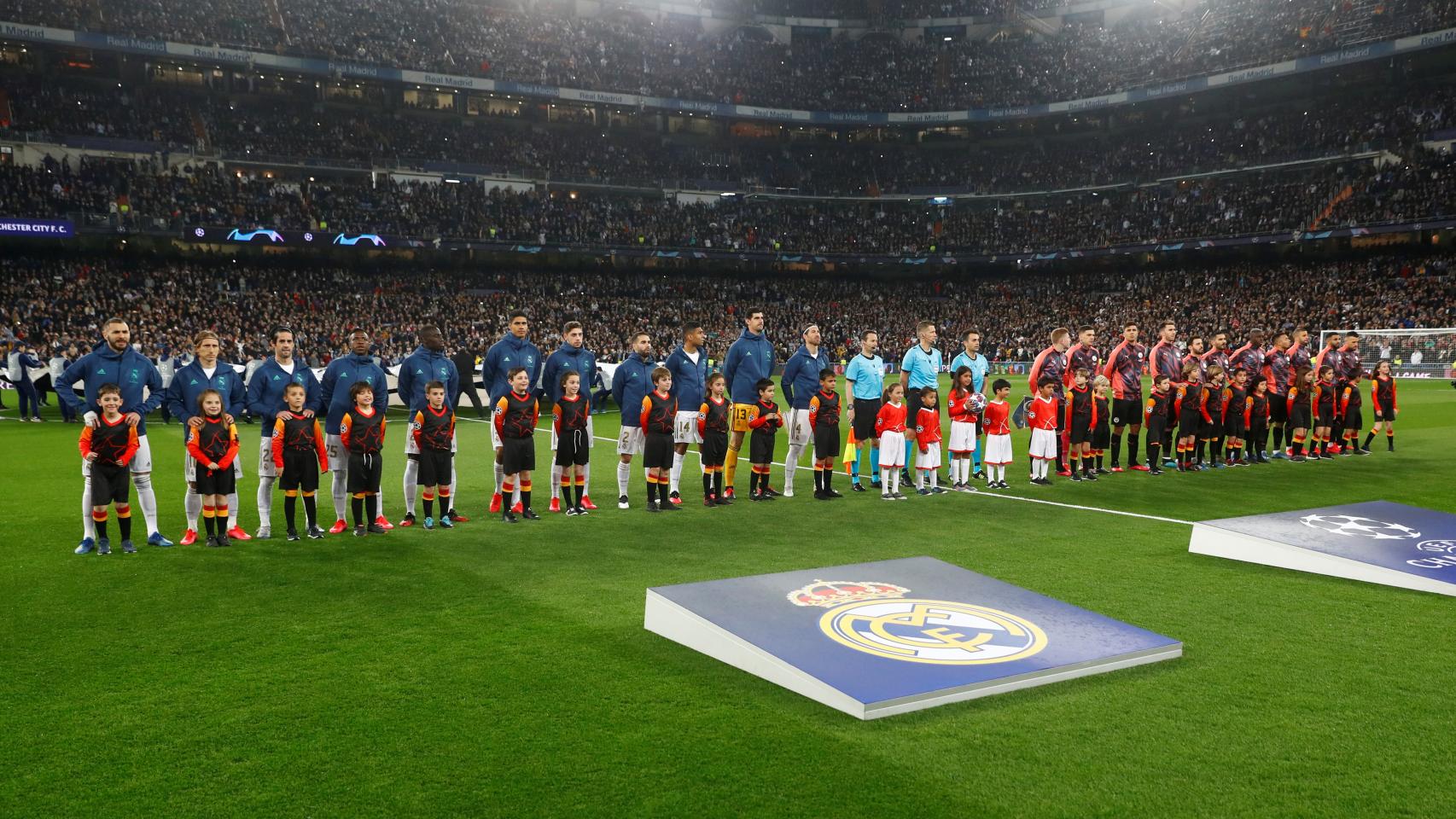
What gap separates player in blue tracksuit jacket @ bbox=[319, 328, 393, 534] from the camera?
9.40 m

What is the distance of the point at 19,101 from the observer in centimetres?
4006

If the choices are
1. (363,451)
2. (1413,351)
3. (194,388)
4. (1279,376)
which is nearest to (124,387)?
(194,388)

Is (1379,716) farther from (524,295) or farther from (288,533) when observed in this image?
(524,295)

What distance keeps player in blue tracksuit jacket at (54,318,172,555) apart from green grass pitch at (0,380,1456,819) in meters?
0.45

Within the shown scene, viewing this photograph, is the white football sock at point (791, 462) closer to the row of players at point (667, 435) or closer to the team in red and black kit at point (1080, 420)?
the row of players at point (667, 435)

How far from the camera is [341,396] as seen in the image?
941 cm

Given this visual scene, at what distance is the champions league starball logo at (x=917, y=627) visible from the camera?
551 cm

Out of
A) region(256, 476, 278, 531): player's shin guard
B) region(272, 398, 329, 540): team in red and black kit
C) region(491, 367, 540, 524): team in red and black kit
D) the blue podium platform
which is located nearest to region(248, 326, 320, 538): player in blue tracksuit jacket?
region(256, 476, 278, 531): player's shin guard

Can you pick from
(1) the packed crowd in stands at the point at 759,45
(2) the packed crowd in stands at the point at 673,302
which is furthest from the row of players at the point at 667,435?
(1) the packed crowd in stands at the point at 759,45

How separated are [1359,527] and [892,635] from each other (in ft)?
19.5

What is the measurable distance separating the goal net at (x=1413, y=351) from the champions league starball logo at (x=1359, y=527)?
88.3ft

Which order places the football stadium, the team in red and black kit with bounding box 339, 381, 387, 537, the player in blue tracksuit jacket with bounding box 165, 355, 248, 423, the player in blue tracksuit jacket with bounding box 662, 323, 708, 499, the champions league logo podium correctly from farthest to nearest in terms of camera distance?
the player in blue tracksuit jacket with bounding box 662, 323, 708, 499, the player in blue tracksuit jacket with bounding box 165, 355, 248, 423, the team in red and black kit with bounding box 339, 381, 387, 537, the champions league logo podium, the football stadium

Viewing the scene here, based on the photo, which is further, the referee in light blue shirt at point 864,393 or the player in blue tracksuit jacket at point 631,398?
the referee in light blue shirt at point 864,393

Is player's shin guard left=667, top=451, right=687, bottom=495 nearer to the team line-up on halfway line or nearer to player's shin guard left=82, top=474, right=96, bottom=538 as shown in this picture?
the team line-up on halfway line
